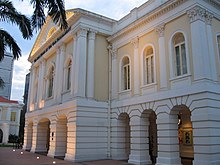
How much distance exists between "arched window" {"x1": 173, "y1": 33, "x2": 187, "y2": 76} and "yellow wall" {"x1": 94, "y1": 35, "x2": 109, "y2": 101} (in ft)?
20.3

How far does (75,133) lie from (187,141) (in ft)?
26.5

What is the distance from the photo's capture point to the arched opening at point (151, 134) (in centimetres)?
1534

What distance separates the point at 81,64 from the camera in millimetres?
17484

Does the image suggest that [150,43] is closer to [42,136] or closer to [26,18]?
[26,18]

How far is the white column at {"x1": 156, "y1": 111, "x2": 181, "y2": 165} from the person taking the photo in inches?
512

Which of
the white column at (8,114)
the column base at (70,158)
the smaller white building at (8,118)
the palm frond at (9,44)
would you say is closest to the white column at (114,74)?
the column base at (70,158)

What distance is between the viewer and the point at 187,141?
1780 centimetres

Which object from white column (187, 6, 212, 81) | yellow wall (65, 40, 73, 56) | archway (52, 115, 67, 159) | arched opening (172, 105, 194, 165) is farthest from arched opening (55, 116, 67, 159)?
white column (187, 6, 212, 81)

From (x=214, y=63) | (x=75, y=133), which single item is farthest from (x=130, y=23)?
(x=75, y=133)

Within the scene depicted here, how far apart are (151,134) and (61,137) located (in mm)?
7039

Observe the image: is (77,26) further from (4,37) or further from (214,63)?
(214,63)

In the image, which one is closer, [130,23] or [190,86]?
[190,86]

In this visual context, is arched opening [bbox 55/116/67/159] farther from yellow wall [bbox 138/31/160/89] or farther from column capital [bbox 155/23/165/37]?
column capital [bbox 155/23/165/37]

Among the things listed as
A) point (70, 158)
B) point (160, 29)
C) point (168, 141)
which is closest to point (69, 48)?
point (160, 29)
